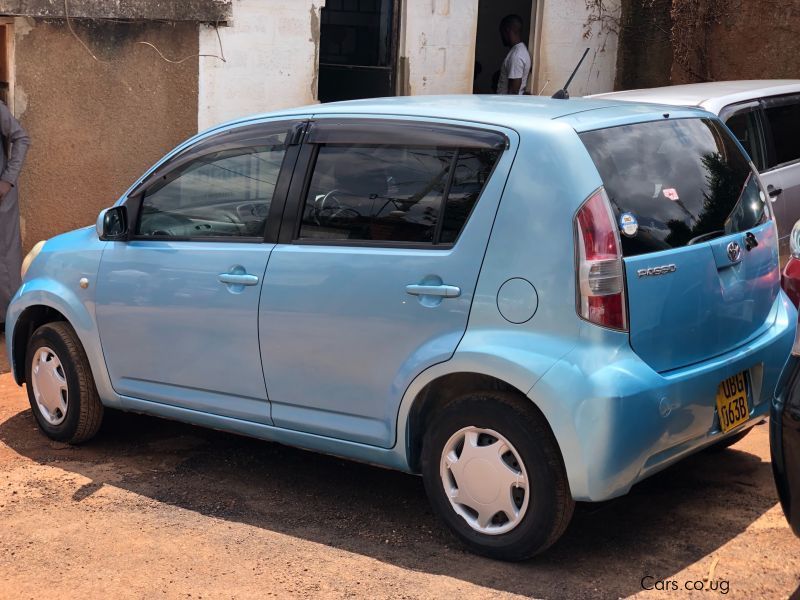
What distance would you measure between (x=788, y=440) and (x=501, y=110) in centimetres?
167

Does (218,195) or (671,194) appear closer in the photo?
(671,194)

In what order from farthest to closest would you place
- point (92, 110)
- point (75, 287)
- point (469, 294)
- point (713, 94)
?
point (92, 110) → point (713, 94) → point (75, 287) → point (469, 294)

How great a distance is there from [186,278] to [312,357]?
78cm

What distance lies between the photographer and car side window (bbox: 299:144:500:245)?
165 inches

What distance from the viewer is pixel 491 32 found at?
15781mm

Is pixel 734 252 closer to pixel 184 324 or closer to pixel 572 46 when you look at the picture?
pixel 184 324

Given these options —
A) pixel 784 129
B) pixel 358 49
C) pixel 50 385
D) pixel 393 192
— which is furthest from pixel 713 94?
pixel 358 49

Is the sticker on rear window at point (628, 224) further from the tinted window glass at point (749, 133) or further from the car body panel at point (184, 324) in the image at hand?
the tinted window glass at point (749, 133)

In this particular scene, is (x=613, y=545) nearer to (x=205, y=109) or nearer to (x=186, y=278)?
(x=186, y=278)

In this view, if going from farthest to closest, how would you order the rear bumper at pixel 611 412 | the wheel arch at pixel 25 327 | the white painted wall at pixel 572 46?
the white painted wall at pixel 572 46 < the wheel arch at pixel 25 327 < the rear bumper at pixel 611 412

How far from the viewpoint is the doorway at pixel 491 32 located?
15.2m

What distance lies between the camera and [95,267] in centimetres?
533

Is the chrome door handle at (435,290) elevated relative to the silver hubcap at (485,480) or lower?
elevated

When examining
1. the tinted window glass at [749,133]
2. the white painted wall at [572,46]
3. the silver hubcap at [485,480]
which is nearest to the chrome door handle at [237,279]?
the silver hubcap at [485,480]
